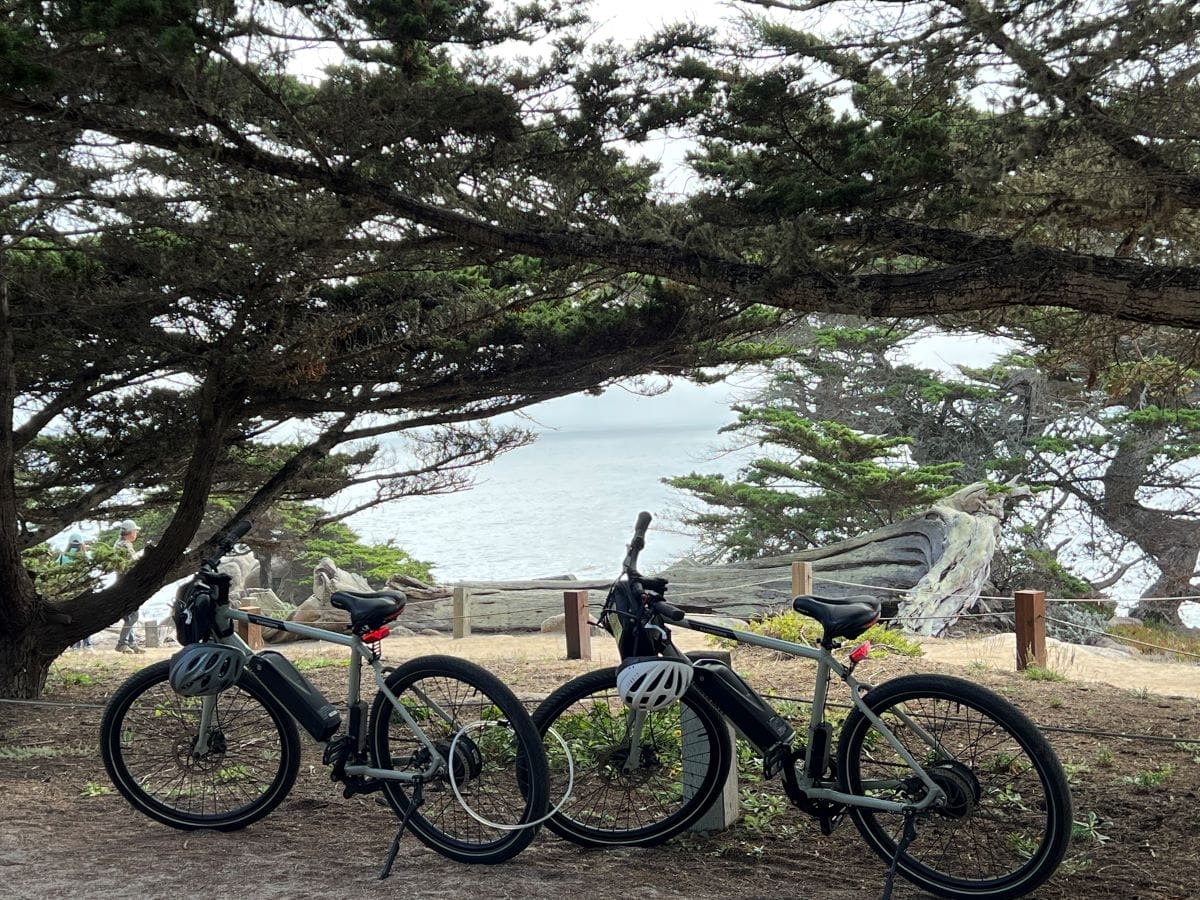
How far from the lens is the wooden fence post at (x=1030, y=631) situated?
29.1ft

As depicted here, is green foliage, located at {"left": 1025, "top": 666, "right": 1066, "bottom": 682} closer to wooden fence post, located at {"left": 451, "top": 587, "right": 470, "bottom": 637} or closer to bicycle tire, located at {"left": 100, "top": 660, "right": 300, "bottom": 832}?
bicycle tire, located at {"left": 100, "top": 660, "right": 300, "bottom": 832}

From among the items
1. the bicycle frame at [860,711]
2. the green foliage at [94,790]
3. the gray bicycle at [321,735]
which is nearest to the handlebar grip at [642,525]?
the bicycle frame at [860,711]

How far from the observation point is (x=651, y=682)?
3.74m

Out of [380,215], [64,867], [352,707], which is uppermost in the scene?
[380,215]

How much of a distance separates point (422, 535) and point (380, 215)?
1349 inches

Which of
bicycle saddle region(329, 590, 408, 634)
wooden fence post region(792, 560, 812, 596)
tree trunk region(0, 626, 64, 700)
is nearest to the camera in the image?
bicycle saddle region(329, 590, 408, 634)

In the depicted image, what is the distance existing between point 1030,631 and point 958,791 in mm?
5895

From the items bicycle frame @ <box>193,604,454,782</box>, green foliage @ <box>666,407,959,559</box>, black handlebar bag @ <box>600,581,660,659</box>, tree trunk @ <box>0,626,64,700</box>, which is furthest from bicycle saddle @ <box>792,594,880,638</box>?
green foliage @ <box>666,407,959,559</box>

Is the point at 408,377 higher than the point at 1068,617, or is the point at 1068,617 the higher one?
the point at 408,377

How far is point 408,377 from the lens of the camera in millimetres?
8570

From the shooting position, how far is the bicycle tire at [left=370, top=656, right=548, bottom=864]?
12.7ft

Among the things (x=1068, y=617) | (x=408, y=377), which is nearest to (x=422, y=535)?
(x=1068, y=617)

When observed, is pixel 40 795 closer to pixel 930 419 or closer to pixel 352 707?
pixel 352 707

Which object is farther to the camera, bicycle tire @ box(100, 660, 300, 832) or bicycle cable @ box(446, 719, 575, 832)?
bicycle tire @ box(100, 660, 300, 832)
